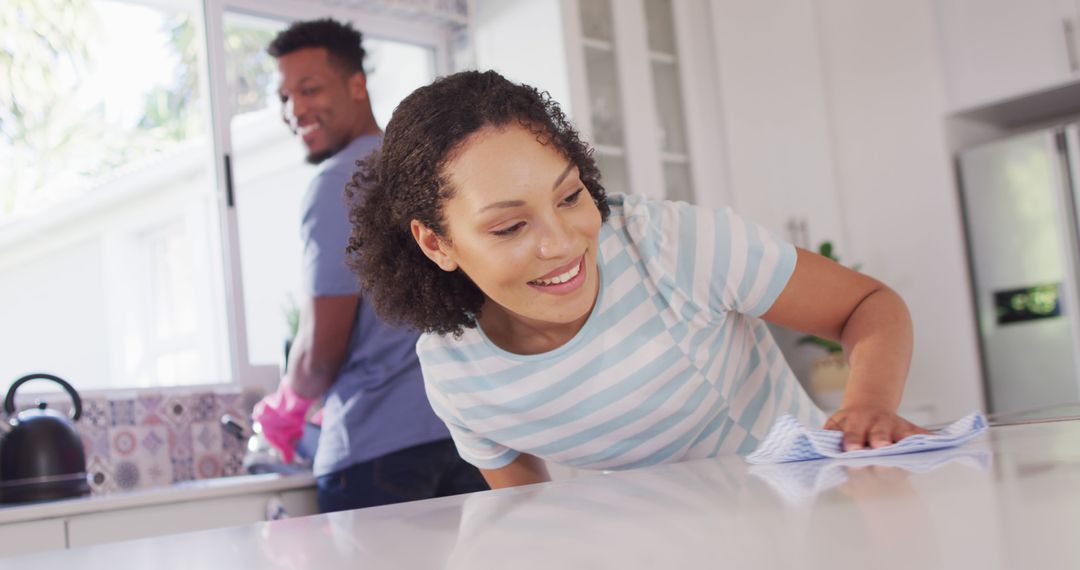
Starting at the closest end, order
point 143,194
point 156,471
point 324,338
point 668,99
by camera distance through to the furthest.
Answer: point 324,338 → point 156,471 → point 143,194 → point 668,99

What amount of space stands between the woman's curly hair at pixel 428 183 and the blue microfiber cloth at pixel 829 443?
446mm

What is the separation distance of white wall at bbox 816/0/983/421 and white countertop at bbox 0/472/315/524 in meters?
2.43

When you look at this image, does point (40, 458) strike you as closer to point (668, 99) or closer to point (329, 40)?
point (329, 40)

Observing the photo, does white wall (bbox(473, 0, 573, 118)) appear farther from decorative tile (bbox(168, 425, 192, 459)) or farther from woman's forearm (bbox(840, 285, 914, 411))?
woman's forearm (bbox(840, 285, 914, 411))

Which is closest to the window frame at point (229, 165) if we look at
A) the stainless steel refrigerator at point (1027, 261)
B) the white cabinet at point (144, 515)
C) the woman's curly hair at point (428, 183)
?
the white cabinet at point (144, 515)

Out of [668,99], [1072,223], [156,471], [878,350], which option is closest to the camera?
[878,350]

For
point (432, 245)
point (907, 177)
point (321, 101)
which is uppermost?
point (321, 101)

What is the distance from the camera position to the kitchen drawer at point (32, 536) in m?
1.95

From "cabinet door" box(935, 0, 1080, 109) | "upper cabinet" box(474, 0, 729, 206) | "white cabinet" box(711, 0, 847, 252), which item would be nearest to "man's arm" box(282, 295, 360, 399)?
"upper cabinet" box(474, 0, 729, 206)

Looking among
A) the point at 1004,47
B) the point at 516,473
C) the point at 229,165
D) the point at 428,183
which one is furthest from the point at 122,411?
the point at 1004,47

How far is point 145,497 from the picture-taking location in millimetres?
2096

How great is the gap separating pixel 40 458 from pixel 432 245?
4.57ft

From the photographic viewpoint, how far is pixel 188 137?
3188mm

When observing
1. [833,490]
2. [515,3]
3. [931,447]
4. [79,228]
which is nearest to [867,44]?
[515,3]
